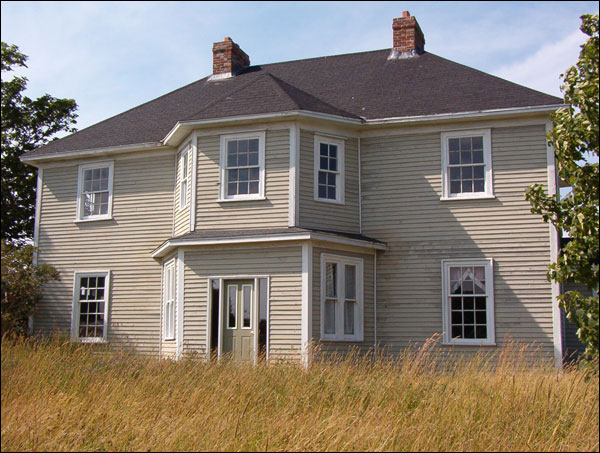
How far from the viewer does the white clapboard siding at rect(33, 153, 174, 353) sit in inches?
727

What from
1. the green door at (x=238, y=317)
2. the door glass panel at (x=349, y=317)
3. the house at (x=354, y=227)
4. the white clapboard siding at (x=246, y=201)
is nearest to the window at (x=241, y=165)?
the house at (x=354, y=227)

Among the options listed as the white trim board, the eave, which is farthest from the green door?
the white trim board

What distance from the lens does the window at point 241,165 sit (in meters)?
16.5

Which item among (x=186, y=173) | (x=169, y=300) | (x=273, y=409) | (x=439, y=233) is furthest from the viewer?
(x=186, y=173)

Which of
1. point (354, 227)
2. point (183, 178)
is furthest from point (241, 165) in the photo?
point (354, 227)

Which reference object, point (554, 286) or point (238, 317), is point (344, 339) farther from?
point (554, 286)

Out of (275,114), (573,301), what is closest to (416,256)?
(275,114)

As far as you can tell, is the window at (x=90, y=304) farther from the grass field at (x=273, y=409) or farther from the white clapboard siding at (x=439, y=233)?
the grass field at (x=273, y=409)

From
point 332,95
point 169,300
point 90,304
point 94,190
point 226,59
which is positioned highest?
point 226,59

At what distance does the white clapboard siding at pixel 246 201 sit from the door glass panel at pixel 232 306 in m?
1.46

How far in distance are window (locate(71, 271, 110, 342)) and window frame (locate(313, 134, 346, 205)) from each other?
6.41 meters

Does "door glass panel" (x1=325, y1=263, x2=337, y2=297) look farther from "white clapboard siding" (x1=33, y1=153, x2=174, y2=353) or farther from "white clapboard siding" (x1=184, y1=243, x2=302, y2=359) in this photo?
"white clapboard siding" (x1=33, y1=153, x2=174, y2=353)

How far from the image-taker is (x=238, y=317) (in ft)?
52.5

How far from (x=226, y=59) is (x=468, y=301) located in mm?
10696
